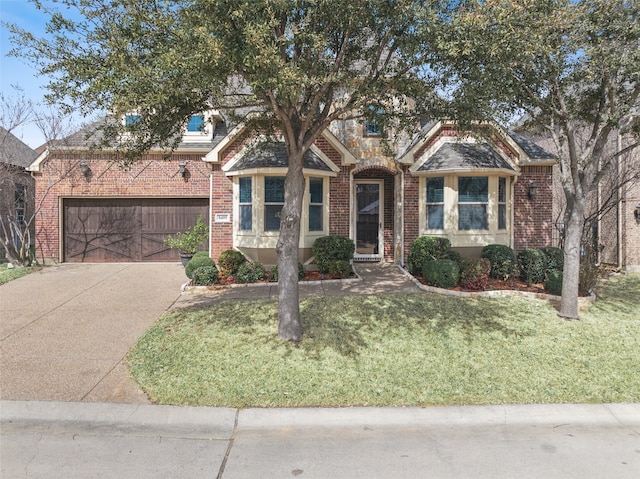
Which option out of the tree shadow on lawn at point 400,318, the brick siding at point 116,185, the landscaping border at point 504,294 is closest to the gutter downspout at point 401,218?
the landscaping border at point 504,294

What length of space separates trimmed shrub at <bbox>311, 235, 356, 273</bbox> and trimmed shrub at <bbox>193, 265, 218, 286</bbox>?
2.62 metres

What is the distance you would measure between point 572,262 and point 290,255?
5.22 m

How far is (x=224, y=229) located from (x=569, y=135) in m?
8.66

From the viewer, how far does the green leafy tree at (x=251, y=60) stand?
4.43 m

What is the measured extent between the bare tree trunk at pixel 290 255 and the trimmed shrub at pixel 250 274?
3.55m

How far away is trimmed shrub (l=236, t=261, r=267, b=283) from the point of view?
9.15 meters

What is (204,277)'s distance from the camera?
8867 mm

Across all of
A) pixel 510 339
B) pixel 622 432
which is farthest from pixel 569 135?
pixel 622 432

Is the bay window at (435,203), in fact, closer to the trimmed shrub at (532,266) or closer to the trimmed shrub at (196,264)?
the trimmed shrub at (532,266)

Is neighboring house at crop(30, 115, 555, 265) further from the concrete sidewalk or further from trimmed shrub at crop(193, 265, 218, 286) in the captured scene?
the concrete sidewalk

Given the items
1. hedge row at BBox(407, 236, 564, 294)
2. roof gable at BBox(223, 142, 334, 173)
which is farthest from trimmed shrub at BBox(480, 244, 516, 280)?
roof gable at BBox(223, 142, 334, 173)

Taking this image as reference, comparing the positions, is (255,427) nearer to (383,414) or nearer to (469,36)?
(383,414)

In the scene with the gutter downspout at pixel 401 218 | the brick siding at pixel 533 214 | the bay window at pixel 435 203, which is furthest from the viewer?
the brick siding at pixel 533 214

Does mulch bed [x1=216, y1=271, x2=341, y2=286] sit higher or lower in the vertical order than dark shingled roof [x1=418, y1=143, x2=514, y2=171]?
lower
